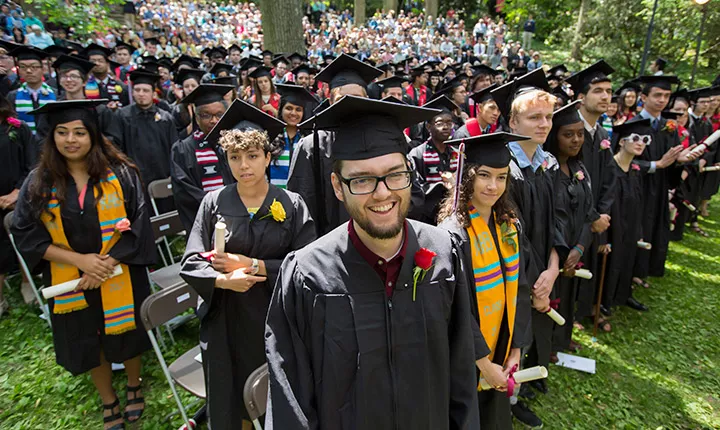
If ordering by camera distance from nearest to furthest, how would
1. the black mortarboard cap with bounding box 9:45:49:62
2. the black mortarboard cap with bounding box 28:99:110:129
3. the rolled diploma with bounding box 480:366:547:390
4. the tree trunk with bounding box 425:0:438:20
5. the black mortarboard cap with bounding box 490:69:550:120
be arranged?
the rolled diploma with bounding box 480:366:547:390 → the black mortarboard cap with bounding box 28:99:110:129 → the black mortarboard cap with bounding box 490:69:550:120 → the black mortarboard cap with bounding box 9:45:49:62 → the tree trunk with bounding box 425:0:438:20

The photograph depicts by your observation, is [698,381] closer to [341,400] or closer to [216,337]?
[341,400]

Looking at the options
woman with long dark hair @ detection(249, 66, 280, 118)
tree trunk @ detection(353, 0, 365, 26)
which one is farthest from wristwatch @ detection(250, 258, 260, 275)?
tree trunk @ detection(353, 0, 365, 26)

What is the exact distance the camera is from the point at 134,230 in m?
3.00

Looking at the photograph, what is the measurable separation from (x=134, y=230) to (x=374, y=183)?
2313 millimetres

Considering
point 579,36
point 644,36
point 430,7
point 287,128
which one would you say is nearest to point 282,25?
point 287,128

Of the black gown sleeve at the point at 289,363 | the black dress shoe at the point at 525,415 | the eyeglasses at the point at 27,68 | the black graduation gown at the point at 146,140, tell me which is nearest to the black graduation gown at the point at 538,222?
the black dress shoe at the point at 525,415

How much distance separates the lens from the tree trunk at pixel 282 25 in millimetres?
10562

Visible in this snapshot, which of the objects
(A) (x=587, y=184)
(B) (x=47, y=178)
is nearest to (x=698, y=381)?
(A) (x=587, y=184)

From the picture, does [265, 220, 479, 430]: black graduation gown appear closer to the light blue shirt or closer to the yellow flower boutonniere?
the yellow flower boutonniere

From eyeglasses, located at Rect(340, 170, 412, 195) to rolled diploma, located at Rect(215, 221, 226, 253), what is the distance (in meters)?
0.97

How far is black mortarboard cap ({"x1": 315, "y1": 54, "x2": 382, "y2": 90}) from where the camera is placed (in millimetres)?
3971

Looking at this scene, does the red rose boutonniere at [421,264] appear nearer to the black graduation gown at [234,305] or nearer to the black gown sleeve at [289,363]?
the black gown sleeve at [289,363]

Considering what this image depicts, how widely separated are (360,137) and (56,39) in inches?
539

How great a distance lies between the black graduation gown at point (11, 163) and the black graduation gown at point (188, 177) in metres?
1.62
